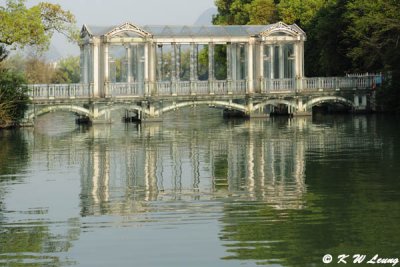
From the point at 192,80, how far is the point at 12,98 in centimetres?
1139

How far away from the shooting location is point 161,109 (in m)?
53.4

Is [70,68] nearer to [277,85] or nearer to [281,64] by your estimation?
[281,64]

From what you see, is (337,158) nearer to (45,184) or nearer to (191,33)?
(45,184)

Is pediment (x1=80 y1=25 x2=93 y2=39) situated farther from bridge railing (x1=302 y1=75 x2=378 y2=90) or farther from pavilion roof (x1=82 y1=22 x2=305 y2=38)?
bridge railing (x1=302 y1=75 x2=378 y2=90)

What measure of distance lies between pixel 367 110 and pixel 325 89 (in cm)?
388

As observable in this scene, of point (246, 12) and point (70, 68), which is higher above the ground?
point (246, 12)

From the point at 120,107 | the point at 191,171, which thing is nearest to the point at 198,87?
the point at 120,107

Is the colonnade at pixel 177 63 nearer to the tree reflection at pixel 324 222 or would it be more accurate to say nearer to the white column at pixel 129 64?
the white column at pixel 129 64

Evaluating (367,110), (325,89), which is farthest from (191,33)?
(367,110)

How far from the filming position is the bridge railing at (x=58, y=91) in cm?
4953

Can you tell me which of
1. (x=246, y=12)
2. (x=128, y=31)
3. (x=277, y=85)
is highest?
(x=246, y=12)

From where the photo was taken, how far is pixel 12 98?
47.4m

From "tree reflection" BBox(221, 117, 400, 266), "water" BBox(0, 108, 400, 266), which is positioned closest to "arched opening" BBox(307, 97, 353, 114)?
"water" BBox(0, 108, 400, 266)

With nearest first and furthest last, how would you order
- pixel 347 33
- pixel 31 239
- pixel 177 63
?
pixel 31 239
pixel 177 63
pixel 347 33
